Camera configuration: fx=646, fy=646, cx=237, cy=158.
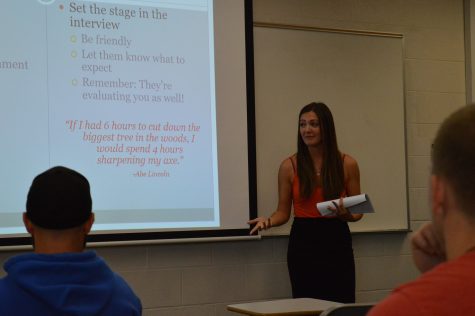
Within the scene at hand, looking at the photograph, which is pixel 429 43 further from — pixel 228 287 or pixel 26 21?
pixel 26 21

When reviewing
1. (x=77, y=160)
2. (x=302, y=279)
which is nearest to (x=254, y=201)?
(x=302, y=279)

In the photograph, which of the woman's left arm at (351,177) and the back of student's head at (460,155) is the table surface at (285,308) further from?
the back of student's head at (460,155)

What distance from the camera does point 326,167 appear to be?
3582mm

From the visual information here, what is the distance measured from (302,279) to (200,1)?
1.65 meters

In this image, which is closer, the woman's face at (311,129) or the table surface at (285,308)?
the table surface at (285,308)

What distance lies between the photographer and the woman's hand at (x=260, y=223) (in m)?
3.51

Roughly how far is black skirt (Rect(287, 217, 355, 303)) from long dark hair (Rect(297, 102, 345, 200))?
0.16 m

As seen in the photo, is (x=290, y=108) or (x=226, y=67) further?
(x=290, y=108)

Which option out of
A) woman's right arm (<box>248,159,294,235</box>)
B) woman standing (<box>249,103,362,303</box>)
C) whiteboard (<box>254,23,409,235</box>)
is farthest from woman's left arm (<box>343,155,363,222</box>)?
whiteboard (<box>254,23,409,235</box>)

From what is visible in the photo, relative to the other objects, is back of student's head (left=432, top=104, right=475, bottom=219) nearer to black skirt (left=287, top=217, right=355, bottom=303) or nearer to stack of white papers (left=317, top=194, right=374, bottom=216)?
stack of white papers (left=317, top=194, right=374, bottom=216)

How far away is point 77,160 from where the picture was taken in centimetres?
332

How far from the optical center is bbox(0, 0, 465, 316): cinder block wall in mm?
3631

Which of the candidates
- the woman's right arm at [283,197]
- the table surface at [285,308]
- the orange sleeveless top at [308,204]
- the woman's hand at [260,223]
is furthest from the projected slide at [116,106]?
the table surface at [285,308]

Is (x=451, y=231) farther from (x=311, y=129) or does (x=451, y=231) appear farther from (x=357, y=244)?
(x=357, y=244)
